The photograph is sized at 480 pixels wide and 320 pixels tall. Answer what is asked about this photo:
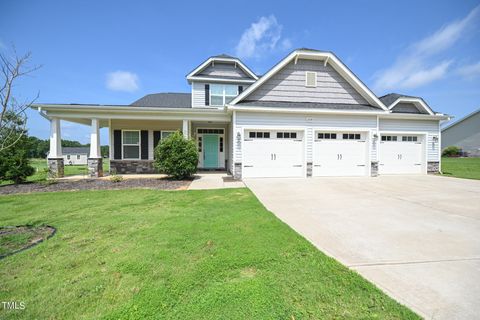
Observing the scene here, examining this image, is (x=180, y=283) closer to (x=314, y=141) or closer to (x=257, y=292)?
(x=257, y=292)

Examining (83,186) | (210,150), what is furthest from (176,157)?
(210,150)

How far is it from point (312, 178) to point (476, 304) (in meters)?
8.58

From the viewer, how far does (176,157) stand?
32.8 feet

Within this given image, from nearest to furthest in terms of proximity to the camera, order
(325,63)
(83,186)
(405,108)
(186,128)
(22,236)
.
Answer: (22,236)
(83,186)
(325,63)
(186,128)
(405,108)

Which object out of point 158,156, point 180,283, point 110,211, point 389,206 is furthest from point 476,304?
point 158,156

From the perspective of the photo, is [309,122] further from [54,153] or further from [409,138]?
[54,153]

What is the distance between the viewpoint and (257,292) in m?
2.23

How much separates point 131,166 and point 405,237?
1347 cm

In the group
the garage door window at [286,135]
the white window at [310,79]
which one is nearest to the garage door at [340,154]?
the garage door window at [286,135]

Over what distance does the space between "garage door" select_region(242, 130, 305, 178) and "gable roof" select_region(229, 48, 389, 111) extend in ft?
7.03

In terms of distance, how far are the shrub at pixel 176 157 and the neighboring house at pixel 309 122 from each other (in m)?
1.53

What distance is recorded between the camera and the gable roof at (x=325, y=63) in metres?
10.7

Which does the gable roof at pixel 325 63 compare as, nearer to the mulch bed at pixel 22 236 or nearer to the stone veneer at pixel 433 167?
the stone veneer at pixel 433 167

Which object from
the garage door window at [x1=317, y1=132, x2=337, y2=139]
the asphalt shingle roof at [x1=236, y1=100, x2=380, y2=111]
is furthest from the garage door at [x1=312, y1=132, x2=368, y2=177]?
the asphalt shingle roof at [x1=236, y1=100, x2=380, y2=111]
